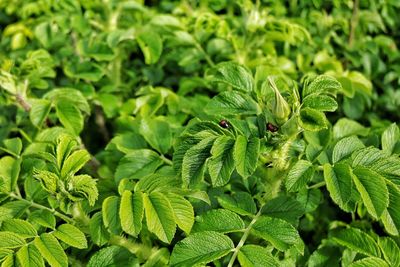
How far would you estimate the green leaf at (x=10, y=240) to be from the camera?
1.70 metres

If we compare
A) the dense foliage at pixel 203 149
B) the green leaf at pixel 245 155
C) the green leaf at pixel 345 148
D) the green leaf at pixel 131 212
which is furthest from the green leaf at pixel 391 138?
the green leaf at pixel 131 212

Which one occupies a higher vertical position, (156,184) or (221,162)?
(221,162)

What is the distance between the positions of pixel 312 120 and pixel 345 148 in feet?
A: 1.13

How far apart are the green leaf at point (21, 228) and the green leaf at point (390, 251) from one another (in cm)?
123

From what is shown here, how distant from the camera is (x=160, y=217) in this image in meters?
1.72

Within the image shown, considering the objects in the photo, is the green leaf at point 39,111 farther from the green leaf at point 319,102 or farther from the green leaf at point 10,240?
the green leaf at point 319,102

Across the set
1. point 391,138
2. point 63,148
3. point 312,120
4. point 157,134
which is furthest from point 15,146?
point 391,138

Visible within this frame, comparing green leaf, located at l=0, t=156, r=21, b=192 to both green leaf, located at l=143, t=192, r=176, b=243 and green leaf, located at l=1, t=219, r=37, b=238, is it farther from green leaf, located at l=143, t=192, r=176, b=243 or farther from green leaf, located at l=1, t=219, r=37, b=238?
green leaf, located at l=143, t=192, r=176, b=243

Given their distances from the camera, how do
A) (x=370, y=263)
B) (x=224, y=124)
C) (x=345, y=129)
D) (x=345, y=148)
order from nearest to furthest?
(x=370, y=263) → (x=224, y=124) → (x=345, y=148) → (x=345, y=129)

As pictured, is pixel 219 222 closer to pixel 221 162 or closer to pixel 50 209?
pixel 221 162

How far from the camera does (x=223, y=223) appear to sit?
184cm

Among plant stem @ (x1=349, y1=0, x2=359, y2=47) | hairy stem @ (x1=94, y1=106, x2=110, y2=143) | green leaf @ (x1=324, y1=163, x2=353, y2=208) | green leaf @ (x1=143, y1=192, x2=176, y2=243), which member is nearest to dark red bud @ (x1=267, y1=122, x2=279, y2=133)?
green leaf @ (x1=324, y1=163, x2=353, y2=208)

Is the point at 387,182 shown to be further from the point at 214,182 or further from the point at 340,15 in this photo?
the point at 340,15

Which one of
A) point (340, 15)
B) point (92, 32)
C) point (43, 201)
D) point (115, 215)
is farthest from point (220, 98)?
point (340, 15)
